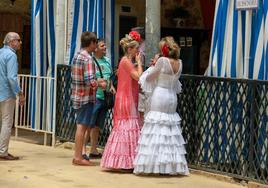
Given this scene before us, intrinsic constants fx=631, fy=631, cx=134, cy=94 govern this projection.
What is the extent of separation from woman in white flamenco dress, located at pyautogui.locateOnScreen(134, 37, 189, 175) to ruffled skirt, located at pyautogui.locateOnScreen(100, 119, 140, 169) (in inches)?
6.4

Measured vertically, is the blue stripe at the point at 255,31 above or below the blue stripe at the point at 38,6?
below

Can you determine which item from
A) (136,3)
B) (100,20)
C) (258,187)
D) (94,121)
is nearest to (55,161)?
(94,121)

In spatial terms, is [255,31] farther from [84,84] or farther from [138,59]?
[84,84]

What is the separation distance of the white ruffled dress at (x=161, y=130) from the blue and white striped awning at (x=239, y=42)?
2.13ft

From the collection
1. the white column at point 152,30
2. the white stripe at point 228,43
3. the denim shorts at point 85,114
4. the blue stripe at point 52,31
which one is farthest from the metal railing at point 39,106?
the white stripe at point 228,43

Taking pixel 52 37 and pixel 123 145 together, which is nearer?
pixel 123 145

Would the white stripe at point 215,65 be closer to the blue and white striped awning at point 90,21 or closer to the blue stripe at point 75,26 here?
the blue and white striped awning at point 90,21

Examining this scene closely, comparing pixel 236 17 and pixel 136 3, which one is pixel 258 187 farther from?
pixel 136 3

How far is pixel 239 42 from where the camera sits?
25.5 feet

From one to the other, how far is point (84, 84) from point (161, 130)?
1316mm

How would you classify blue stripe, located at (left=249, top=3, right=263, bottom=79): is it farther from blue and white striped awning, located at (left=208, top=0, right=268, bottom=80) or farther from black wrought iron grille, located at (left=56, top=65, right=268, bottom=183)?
black wrought iron grille, located at (left=56, top=65, right=268, bottom=183)

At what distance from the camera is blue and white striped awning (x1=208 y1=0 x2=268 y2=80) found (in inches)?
293

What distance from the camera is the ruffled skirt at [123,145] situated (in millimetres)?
7992

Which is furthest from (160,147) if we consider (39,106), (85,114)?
(39,106)
